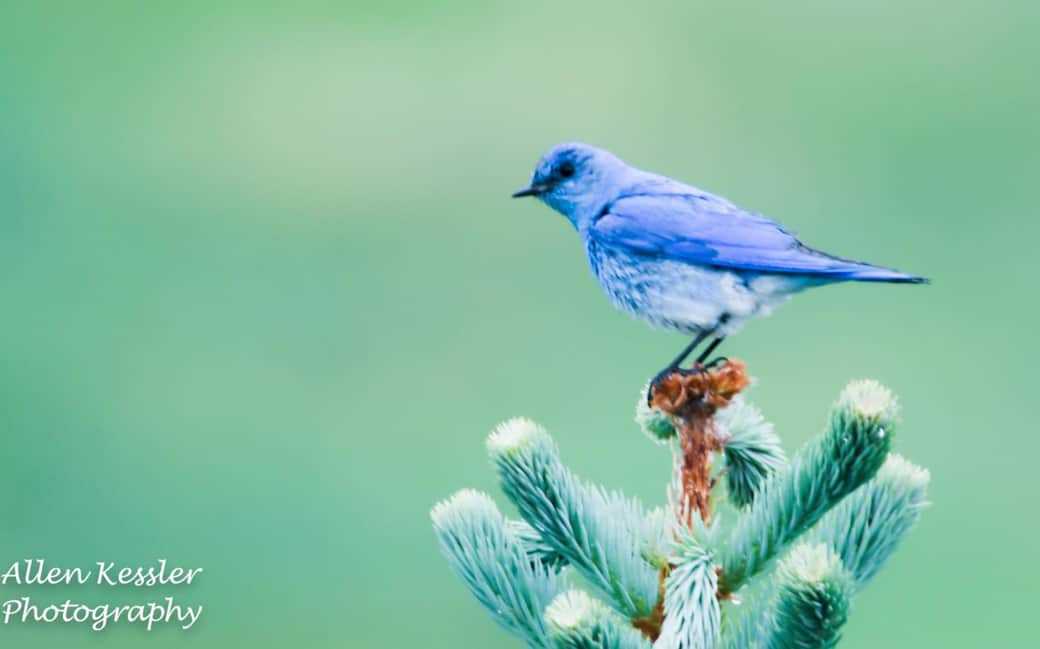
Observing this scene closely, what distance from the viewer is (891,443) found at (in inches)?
63.3

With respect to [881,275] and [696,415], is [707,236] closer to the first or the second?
[881,275]

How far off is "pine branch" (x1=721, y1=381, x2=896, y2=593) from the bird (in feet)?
2.69

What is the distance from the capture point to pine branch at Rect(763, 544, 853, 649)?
1381 millimetres

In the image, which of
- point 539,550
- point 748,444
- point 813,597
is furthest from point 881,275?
point 813,597

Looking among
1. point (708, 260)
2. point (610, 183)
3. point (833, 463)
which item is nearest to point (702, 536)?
point (833, 463)

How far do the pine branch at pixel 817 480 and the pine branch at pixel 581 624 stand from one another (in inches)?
11.8

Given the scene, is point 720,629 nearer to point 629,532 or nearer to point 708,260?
point 629,532

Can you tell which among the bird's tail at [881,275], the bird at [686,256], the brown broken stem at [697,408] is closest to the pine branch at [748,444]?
the brown broken stem at [697,408]

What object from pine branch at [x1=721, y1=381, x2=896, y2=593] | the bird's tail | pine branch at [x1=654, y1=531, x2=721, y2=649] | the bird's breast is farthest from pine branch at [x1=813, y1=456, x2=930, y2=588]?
the bird's breast

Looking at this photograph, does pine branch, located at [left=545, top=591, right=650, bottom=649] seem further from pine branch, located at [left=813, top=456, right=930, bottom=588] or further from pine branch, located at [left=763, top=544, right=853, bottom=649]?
pine branch, located at [left=813, top=456, right=930, bottom=588]

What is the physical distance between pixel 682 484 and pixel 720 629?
0.27 m

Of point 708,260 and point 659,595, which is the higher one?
point 708,260

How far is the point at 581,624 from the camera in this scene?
146cm

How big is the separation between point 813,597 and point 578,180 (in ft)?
5.75
